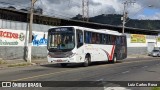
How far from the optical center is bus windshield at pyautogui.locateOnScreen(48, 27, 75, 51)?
2648 centimetres

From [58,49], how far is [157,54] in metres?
44.2

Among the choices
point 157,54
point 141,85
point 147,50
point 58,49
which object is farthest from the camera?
point 147,50

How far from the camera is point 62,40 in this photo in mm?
26625

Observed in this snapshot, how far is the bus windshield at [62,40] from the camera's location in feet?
86.9

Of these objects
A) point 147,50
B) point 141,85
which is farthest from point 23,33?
point 147,50

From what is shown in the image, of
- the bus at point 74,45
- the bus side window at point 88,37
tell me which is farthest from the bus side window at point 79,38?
the bus side window at point 88,37

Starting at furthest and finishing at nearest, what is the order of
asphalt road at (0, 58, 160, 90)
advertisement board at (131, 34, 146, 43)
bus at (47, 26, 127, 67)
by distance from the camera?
1. advertisement board at (131, 34, 146, 43)
2. bus at (47, 26, 127, 67)
3. asphalt road at (0, 58, 160, 90)

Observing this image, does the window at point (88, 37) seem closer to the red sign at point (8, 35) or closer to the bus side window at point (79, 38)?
the bus side window at point (79, 38)

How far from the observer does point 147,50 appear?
7519cm

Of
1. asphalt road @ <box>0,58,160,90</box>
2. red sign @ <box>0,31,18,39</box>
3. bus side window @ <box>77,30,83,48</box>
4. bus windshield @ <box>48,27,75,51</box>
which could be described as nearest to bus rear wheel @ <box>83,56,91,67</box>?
bus side window @ <box>77,30,83,48</box>

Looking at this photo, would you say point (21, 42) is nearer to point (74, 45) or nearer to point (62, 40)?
point (62, 40)

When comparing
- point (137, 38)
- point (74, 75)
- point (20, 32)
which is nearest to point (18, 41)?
point (20, 32)

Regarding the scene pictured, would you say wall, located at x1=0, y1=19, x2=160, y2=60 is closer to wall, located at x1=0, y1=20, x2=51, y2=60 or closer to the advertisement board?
wall, located at x1=0, y1=20, x2=51, y2=60

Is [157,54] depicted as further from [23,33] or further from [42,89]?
[42,89]
